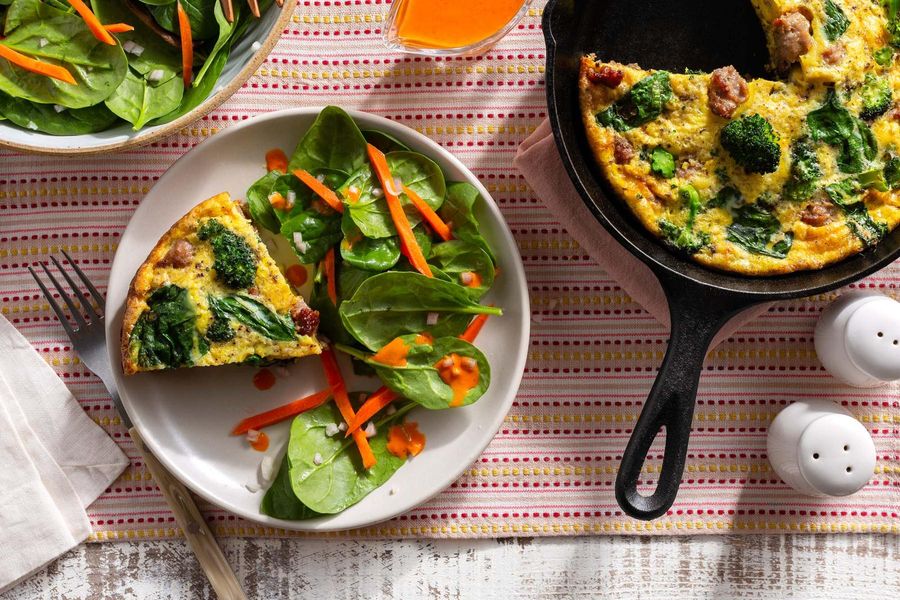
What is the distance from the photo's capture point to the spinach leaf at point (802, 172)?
2.78 meters

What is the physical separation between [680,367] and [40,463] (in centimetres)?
247

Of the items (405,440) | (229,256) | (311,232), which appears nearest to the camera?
(229,256)

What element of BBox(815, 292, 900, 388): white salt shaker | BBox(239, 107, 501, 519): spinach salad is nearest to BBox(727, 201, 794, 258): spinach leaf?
BBox(815, 292, 900, 388): white salt shaker

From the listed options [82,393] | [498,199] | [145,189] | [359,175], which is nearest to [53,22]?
[145,189]

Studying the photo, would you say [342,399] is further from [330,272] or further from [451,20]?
[451,20]

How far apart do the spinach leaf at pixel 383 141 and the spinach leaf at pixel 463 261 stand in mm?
389

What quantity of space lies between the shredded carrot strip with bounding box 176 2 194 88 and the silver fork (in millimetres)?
878

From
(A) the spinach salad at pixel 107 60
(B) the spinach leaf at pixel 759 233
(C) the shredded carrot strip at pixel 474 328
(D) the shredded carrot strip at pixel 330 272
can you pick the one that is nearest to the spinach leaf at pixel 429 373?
(C) the shredded carrot strip at pixel 474 328

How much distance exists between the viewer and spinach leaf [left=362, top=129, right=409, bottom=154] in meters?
2.93

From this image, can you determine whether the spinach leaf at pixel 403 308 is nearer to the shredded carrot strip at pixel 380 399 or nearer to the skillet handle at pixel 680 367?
the shredded carrot strip at pixel 380 399

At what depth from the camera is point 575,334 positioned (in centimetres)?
321

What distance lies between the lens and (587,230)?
3.07m

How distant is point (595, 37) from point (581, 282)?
934mm

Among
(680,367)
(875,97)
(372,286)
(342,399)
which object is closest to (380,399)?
(342,399)
